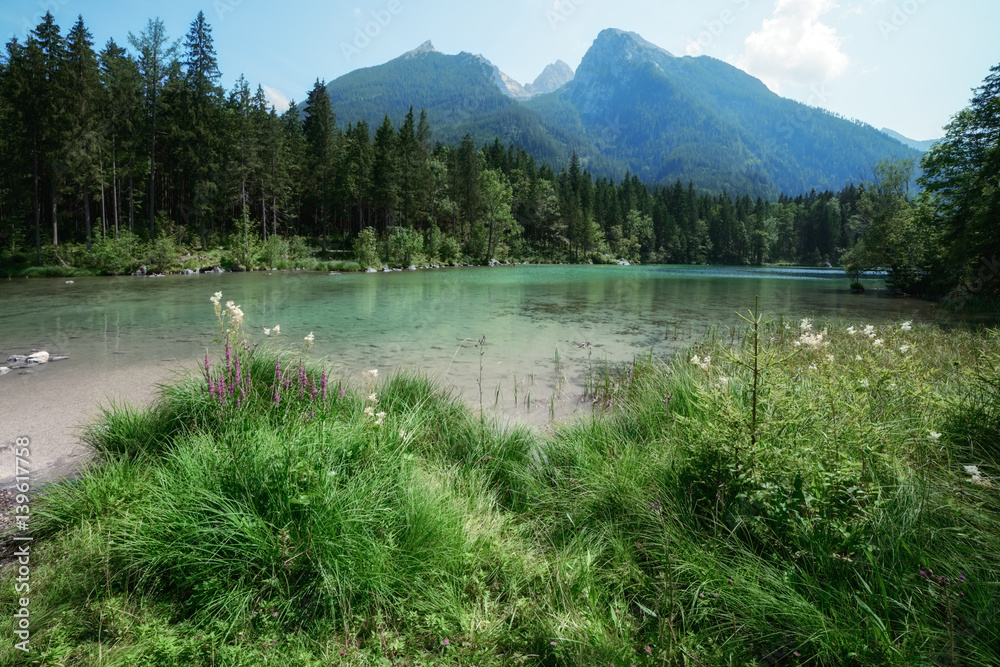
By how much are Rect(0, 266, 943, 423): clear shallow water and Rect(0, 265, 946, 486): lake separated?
5 centimetres

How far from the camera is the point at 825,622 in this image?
1934 millimetres

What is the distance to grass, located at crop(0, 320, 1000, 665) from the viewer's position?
2.03 meters

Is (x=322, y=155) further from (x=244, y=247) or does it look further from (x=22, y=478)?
(x=22, y=478)

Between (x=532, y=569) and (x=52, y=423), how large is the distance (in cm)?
663

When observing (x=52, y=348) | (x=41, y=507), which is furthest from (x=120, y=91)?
(x=41, y=507)

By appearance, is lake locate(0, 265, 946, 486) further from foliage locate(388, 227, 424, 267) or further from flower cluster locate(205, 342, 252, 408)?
foliage locate(388, 227, 424, 267)

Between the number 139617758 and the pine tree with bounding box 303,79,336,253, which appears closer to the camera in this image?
the number 139617758

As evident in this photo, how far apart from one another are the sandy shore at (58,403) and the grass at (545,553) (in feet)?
5.24

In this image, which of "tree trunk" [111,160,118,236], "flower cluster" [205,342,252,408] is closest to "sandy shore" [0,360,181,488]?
"flower cluster" [205,342,252,408]

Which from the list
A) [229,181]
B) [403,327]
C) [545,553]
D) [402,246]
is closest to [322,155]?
[229,181]

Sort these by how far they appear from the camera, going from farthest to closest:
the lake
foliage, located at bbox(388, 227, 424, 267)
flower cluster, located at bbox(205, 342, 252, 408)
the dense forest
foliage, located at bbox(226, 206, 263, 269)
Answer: foliage, located at bbox(388, 227, 424, 267)
foliage, located at bbox(226, 206, 263, 269)
the dense forest
the lake
flower cluster, located at bbox(205, 342, 252, 408)

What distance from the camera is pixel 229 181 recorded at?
4478 centimetres

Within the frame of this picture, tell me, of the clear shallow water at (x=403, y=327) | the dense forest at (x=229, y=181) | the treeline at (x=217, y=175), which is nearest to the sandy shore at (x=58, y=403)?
the clear shallow water at (x=403, y=327)

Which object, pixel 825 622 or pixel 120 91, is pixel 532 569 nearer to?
pixel 825 622
